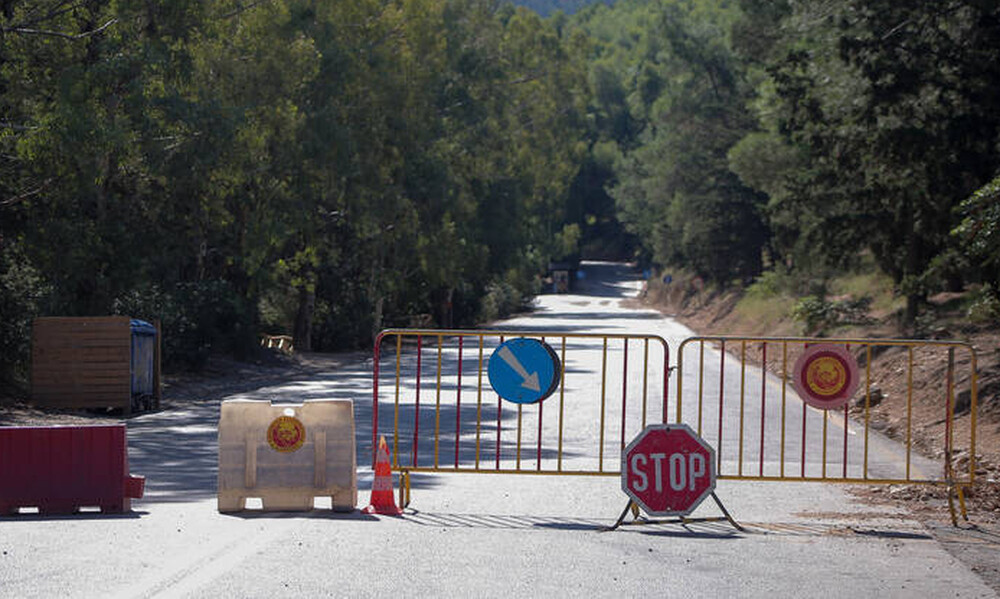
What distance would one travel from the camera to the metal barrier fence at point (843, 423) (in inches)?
452

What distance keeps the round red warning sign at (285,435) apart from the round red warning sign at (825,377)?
164 inches

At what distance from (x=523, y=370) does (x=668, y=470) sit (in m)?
1.52

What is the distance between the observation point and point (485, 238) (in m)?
63.2

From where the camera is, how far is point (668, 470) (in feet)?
35.2

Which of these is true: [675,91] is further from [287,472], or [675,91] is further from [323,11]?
[287,472]

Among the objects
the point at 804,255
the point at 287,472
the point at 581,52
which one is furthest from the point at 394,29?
the point at 581,52

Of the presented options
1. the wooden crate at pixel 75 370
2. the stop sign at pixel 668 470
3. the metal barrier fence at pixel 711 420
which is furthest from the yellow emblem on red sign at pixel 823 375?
the wooden crate at pixel 75 370

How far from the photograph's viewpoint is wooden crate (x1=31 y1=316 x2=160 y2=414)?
21.2 metres

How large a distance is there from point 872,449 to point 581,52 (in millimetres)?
74936

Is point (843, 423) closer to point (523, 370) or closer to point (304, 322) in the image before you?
point (523, 370)

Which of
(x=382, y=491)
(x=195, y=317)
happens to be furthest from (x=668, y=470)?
(x=195, y=317)

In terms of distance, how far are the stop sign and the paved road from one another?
0.70ft

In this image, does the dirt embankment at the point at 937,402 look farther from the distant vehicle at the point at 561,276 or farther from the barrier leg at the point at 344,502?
the distant vehicle at the point at 561,276

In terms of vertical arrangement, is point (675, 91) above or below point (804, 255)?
above
